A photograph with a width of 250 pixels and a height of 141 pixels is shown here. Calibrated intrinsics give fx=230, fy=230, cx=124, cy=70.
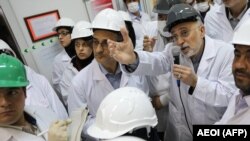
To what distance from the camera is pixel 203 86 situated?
133cm

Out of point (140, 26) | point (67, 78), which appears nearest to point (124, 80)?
point (67, 78)

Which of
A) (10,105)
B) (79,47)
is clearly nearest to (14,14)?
(79,47)

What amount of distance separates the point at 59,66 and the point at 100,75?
1.33 meters

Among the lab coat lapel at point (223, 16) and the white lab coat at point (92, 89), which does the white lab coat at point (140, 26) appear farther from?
the white lab coat at point (92, 89)

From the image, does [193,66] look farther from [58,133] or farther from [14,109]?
[14,109]

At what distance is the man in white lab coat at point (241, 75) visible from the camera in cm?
111

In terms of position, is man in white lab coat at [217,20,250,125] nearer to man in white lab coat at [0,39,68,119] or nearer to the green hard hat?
the green hard hat

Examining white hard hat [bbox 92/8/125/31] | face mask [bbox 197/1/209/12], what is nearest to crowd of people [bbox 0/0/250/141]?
white hard hat [bbox 92/8/125/31]

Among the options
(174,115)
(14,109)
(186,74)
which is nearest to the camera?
(14,109)

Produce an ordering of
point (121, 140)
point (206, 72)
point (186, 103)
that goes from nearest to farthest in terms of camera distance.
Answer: point (121, 140) < point (206, 72) < point (186, 103)

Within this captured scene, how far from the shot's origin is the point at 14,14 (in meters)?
2.70

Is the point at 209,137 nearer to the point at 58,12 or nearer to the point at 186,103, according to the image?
the point at 186,103

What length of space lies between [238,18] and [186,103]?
3.62ft

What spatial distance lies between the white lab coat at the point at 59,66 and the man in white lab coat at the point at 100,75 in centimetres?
112
